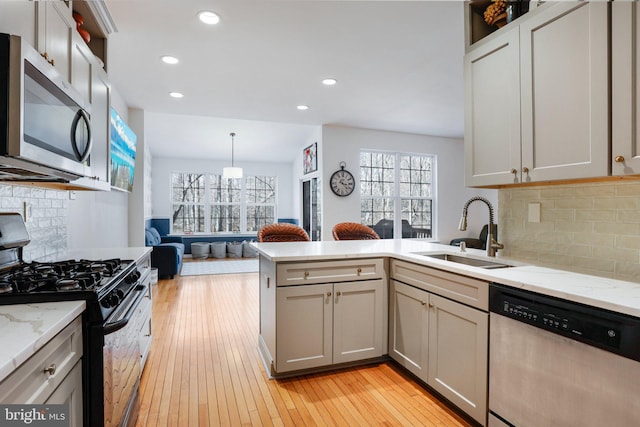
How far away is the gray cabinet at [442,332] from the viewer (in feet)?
5.69

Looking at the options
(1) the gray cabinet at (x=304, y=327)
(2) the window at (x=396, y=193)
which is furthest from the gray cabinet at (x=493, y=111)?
(2) the window at (x=396, y=193)

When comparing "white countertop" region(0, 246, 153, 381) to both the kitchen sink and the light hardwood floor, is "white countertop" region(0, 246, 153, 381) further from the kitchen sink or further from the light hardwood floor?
the kitchen sink

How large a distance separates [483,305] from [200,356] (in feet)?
7.26

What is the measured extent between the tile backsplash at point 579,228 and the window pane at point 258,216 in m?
7.66

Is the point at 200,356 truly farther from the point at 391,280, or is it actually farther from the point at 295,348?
the point at 391,280

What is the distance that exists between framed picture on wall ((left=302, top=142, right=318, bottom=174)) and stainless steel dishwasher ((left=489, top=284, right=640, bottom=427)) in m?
4.79

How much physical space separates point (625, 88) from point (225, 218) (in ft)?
28.7

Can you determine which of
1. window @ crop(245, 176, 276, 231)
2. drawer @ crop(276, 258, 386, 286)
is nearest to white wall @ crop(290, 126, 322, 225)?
window @ crop(245, 176, 276, 231)

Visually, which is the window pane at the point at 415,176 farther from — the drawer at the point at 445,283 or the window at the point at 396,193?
the drawer at the point at 445,283

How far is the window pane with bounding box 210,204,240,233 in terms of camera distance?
9.09m

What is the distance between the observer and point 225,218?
30.1ft

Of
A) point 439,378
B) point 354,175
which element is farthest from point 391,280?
point 354,175

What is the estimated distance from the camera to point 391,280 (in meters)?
2.53

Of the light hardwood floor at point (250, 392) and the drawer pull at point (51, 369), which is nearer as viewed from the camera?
the drawer pull at point (51, 369)
